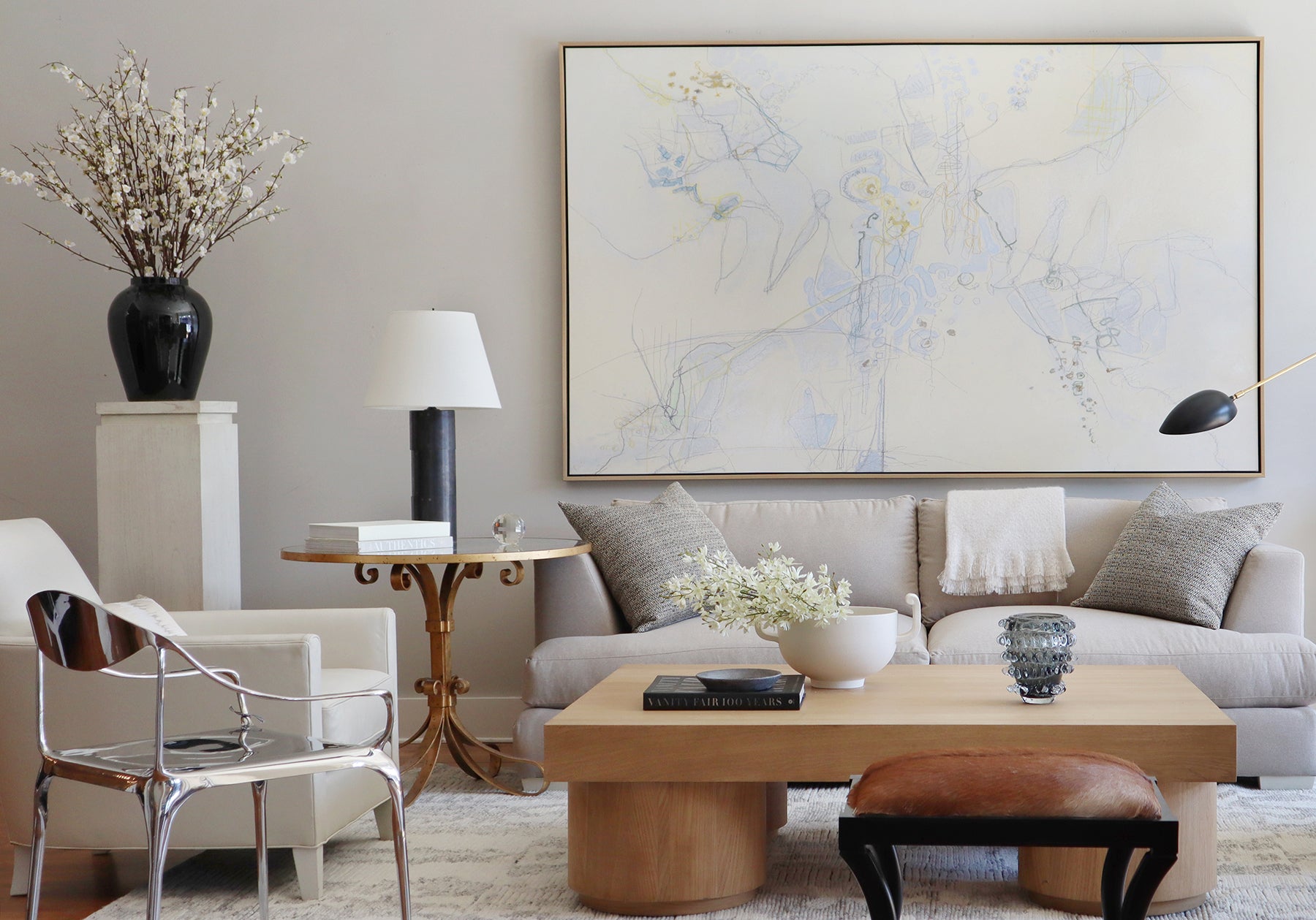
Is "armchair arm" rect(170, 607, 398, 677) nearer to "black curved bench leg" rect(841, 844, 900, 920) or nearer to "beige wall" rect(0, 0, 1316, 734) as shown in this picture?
"beige wall" rect(0, 0, 1316, 734)

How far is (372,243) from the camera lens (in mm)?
4125

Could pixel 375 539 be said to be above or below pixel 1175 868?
above

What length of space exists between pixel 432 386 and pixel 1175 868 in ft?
7.36

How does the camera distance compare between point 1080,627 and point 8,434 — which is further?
point 8,434

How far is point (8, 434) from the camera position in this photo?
13.7 feet

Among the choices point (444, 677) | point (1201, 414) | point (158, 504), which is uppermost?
point (1201, 414)

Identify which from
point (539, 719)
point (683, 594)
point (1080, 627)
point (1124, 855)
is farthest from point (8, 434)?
point (1124, 855)

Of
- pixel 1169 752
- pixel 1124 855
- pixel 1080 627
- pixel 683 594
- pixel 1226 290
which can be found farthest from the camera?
pixel 1226 290

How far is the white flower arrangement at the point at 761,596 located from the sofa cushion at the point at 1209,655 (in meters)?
0.87

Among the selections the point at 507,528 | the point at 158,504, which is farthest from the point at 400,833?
the point at 158,504

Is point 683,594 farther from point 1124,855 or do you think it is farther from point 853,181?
point 853,181

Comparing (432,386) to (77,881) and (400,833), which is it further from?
(400,833)

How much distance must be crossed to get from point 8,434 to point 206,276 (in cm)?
92

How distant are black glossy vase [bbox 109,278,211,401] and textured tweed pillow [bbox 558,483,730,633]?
4.05ft
